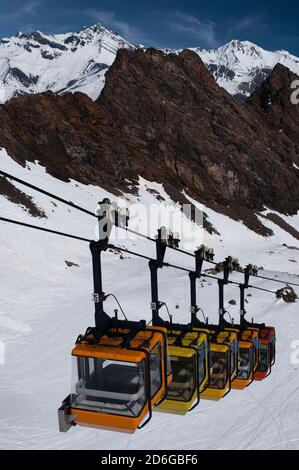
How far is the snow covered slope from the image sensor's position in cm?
1616

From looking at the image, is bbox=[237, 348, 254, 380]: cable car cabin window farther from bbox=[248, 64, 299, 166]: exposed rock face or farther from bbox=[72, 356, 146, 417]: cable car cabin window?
bbox=[248, 64, 299, 166]: exposed rock face

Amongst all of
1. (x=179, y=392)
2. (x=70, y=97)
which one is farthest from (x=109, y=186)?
(x=179, y=392)

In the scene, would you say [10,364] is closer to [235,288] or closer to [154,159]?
[235,288]

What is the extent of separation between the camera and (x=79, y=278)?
3269cm

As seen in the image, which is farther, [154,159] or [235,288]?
[154,159]

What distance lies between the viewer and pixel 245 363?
16141mm

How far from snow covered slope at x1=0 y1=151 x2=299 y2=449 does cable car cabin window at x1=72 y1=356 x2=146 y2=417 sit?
7.15 m

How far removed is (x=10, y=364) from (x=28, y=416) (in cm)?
404

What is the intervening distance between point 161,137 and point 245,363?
64162 mm

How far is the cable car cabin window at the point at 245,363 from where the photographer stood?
15977 mm

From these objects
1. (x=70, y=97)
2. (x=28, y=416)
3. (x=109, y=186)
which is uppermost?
(x=70, y=97)

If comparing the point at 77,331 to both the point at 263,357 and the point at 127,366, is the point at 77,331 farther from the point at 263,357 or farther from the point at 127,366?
the point at 127,366
